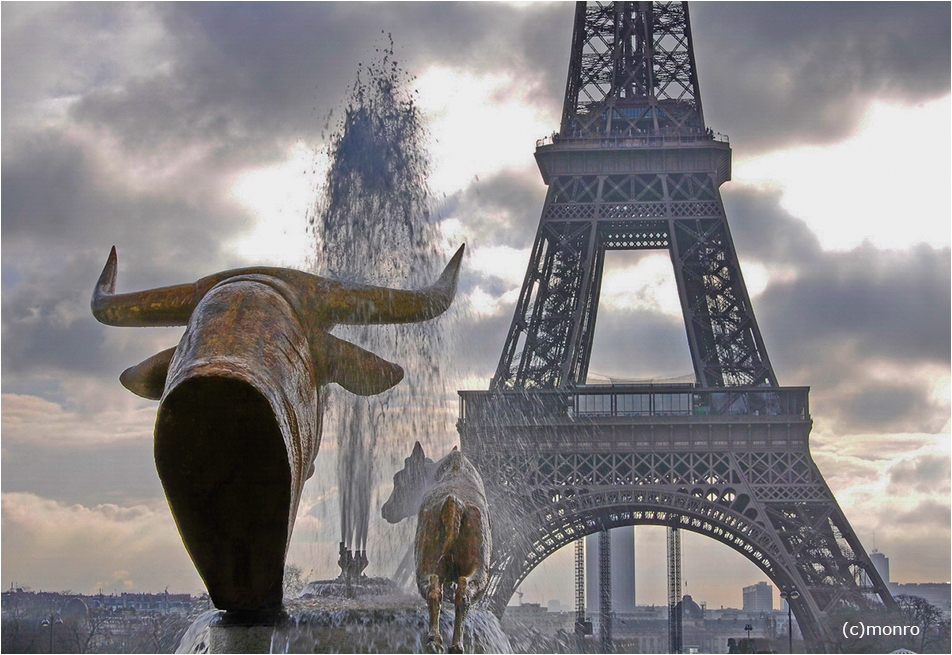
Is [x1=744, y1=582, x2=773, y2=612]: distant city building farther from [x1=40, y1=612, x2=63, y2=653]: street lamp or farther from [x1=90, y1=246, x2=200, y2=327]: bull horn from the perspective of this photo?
[x1=90, y1=246, x2=200, y2=327]: bull horn

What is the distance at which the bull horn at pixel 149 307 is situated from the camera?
553 cm

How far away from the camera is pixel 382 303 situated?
17.8 ft

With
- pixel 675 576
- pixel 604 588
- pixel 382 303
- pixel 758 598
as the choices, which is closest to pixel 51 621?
pixel 382 303

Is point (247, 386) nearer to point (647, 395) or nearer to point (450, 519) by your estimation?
point (450, 519)

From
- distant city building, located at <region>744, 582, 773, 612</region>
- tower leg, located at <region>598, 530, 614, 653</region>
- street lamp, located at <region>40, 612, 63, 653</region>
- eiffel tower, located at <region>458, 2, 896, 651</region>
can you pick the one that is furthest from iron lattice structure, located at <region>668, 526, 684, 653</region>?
distant city building, located at <region>744, 582, 773, 612</region>

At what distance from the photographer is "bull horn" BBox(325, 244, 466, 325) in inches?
212

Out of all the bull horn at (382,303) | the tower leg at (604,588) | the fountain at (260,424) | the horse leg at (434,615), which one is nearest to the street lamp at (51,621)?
the tower leg at (604,588)

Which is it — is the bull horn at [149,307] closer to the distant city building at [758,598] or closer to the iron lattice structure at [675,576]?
the iron lattice structure at [675,576]

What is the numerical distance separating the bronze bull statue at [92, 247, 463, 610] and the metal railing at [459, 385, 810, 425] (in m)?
28.0

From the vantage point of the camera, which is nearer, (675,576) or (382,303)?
(382,303)

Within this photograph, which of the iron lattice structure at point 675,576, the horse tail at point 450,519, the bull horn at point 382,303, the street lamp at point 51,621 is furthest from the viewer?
the iron lattice structure at point 675,576

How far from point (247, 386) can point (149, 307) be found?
1409 millimetres

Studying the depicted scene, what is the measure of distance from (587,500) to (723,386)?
6483 mm

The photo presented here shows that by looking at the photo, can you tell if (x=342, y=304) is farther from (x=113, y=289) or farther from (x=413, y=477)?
(x=413, y=477)
